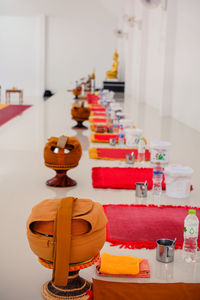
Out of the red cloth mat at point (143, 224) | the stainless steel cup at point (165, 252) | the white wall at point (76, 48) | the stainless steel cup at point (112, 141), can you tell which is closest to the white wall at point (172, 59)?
the stainless steel cup at point (112, 141)

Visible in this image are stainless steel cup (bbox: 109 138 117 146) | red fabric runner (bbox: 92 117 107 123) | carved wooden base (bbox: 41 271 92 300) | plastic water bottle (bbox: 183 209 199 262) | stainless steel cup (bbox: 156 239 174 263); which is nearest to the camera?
carved wooden base (bbox: 41 271 92 300)

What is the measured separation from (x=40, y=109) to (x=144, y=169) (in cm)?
585

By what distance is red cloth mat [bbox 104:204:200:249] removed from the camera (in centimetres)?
269

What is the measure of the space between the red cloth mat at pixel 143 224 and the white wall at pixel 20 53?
623 inches

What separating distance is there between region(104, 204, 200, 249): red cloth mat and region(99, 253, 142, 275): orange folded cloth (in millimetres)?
263

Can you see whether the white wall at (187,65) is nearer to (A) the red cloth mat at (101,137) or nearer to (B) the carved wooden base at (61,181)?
(A) the red cloth mat at (101,137)

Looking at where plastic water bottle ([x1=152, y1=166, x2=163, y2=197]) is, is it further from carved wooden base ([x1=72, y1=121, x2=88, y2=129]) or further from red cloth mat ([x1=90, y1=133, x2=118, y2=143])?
carved wooden base ([x1=72, y1=121, x2=88, y2=129])

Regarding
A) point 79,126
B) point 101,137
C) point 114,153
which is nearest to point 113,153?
point 114,153

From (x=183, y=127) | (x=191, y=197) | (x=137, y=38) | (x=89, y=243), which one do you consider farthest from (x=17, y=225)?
(x=137, y=38)

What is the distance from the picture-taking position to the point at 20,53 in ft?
60.7

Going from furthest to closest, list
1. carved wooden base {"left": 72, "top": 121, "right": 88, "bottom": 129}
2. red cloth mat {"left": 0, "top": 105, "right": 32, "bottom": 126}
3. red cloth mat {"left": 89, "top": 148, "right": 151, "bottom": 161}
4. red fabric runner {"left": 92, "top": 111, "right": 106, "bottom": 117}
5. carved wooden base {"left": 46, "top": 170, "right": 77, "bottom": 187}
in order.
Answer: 1. red cloth mat {"left": 0, "top": 105, "right": 32, "bottom": 126}
2. red fabric runner {"left": 92, "top": 111, "right": 106, "bottom": 117}
3. carved wooden base {"left": 72, "top": 121, "right": 88, "bottom": 129}
4. red cloth mat {"left": 89, "top": 148, "right": 151, "bottom": 161}
5. carved wooden base {"left": 46, "top": 170, "right": 77, "bottom": 187}

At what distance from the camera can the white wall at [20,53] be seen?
18.2 metres

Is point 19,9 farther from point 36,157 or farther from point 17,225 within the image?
point 17,225

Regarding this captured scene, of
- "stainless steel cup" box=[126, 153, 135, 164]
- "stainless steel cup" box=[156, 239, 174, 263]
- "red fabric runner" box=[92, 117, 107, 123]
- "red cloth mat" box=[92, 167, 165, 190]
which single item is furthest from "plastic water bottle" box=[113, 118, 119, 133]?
"stainless steel cup" box=[156, 239, 174, 263]
